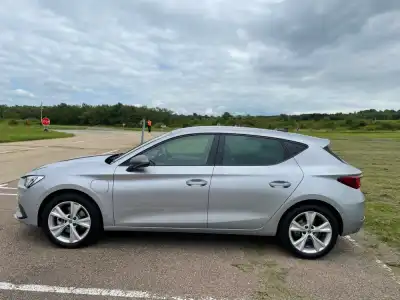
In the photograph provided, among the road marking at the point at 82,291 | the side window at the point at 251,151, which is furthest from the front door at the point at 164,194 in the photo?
the road marking at the point at 82,291

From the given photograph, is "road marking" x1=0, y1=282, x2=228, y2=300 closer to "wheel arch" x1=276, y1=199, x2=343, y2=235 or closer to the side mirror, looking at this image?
the side mirror

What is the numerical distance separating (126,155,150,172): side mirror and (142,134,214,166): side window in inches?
5.9

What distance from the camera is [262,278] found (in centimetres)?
381

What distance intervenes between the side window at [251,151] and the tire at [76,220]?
1708 millimetres

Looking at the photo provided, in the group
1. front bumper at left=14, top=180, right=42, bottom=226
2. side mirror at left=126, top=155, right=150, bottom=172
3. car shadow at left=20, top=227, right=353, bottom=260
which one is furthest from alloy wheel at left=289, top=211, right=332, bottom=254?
front bumper at left=14, top=180, right=42, bottom=226

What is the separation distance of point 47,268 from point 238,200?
2.23 m

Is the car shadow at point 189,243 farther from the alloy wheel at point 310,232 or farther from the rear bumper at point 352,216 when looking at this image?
the rear bumper at point 352,216

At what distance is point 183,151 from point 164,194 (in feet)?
2.01

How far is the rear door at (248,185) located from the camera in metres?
4.30

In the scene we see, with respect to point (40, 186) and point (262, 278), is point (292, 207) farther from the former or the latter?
point (40, 186)

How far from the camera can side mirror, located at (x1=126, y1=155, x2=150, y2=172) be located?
4.30 m

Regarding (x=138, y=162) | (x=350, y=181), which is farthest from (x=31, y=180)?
(x=350, y=181)

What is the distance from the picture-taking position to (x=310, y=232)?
4.37 metres

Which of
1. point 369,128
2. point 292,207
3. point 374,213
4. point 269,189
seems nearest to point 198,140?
point 269,189
